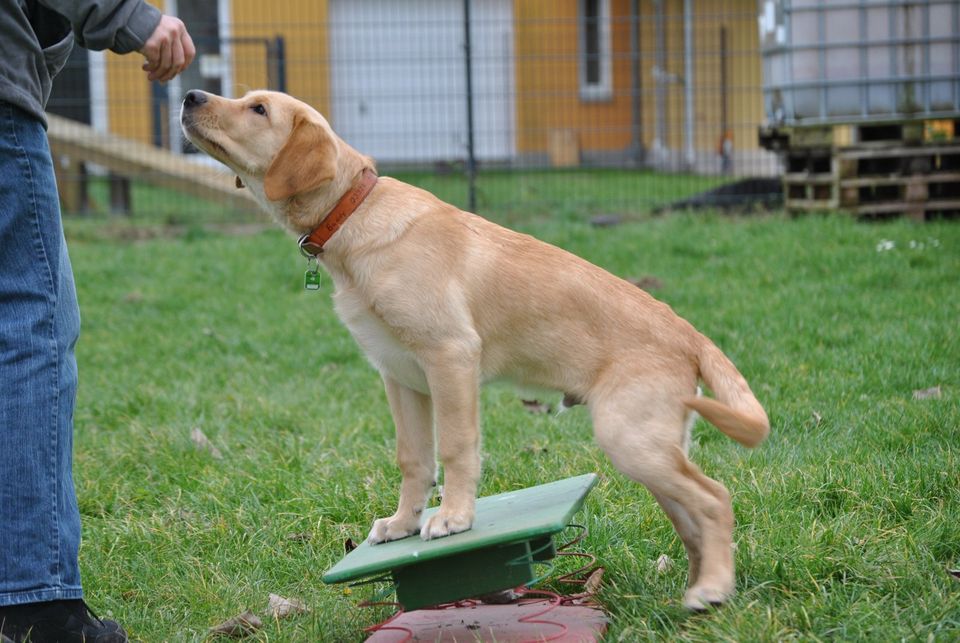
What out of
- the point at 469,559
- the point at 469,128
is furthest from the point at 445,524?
the point at 469,128

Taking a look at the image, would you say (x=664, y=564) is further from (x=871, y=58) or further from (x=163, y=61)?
(x=871, y=58)

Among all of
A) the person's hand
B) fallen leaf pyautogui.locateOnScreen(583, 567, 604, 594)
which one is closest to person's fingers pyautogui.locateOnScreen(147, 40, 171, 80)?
the person's hand

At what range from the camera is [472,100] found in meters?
10.6

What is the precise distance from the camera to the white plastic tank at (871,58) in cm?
860

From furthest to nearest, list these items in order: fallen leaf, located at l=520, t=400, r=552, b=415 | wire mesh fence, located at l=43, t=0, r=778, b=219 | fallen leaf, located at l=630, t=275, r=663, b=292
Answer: wire mesh fence, located at l=43, t=0, r=778, b=219, fallen leaf, located at l=630, t=275, r=663, b=292, fallen leaf, located at l=520, t=400, r=552, b=415

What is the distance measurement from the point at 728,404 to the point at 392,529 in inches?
42.2

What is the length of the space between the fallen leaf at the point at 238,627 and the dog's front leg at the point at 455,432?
53 cm

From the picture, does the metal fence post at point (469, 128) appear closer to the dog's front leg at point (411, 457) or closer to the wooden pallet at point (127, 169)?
the wooden pallet at point (127, 169)

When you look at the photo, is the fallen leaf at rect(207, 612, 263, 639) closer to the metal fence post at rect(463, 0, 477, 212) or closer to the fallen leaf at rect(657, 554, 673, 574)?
the fallen leaf at rect(657, 554, 673, 574)

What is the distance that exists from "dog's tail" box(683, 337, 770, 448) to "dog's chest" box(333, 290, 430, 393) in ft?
2.68

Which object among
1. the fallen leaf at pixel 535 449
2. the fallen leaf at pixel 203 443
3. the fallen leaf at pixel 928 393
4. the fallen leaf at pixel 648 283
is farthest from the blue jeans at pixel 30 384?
the fallen leaf at pixel 648 283

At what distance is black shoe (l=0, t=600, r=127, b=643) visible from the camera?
2.65m

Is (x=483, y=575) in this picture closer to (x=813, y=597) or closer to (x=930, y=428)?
(x=813, y=597)

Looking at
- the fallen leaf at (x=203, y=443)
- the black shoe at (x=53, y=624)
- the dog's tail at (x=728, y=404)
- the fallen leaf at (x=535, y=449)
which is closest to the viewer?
the black shoe at (x=53, y=624)
